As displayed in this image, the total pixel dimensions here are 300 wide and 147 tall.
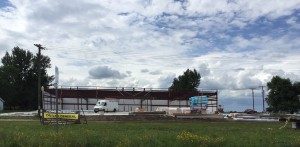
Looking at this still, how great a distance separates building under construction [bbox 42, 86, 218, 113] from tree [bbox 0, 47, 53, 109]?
22629mm

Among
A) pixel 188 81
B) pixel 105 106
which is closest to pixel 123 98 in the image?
pixel 105 106

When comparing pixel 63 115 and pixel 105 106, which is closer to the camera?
pixel 63 115

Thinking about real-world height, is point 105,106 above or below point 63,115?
below

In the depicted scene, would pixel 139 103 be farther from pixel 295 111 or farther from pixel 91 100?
pixel 295 111

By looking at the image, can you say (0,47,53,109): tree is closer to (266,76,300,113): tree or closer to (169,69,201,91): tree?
(169,69,201,91): tree

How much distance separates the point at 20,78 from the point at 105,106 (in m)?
48.9

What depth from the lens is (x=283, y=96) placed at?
289 feet

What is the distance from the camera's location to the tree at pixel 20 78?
343 ft

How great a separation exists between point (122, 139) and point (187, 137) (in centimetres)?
243

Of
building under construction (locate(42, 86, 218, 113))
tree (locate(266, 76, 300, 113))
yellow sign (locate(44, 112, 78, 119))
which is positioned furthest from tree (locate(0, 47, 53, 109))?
yellow sign (locate(44, 112, 78, 119))

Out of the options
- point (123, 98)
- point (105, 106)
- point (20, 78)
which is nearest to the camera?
point (105, 106)

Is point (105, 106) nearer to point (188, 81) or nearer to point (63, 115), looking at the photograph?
point (63, 115)

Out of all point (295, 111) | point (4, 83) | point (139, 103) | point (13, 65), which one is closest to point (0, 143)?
point (139, 103)

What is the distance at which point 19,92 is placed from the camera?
108 m
